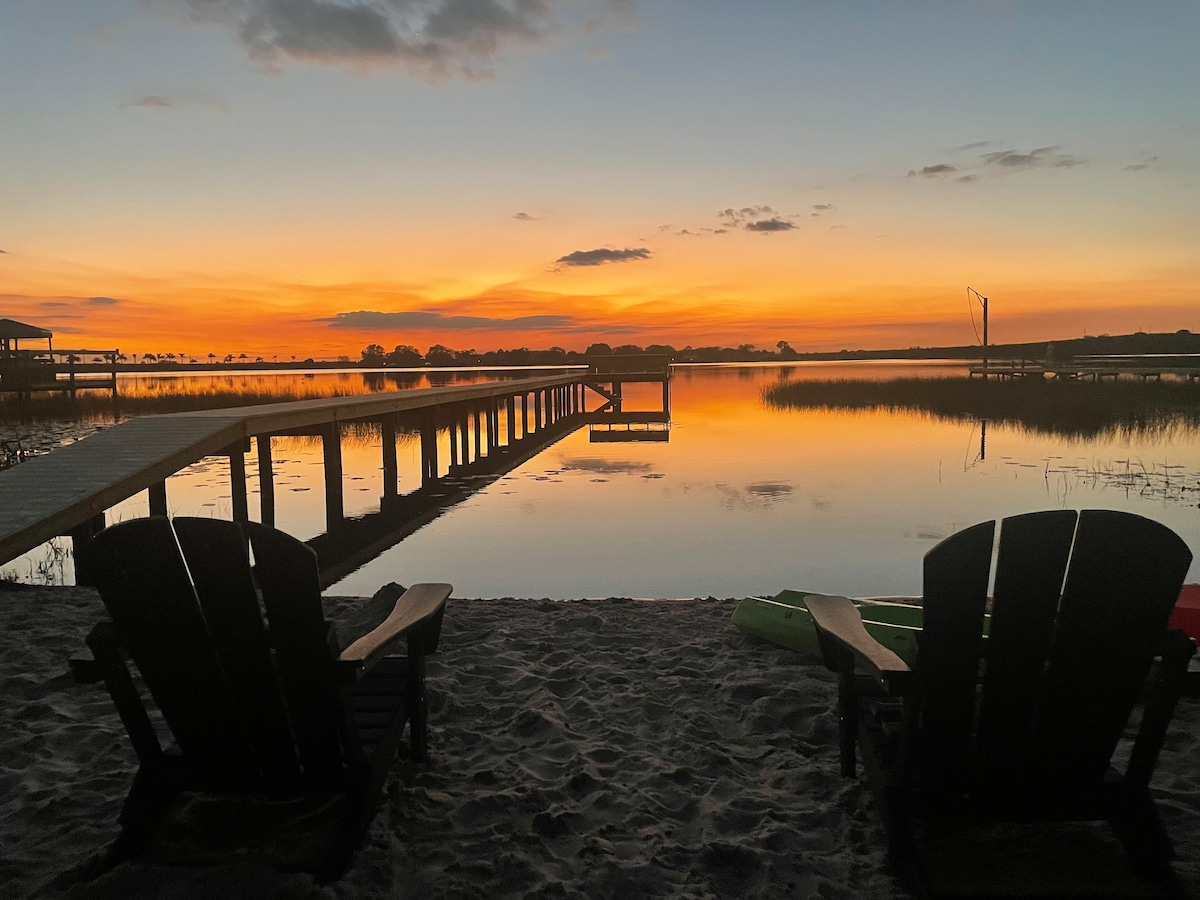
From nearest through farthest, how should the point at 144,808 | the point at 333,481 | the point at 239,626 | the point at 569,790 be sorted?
1. the point at 239,626
2. the point at 144,808
3. the point at 569,790
4. the point at 333,481

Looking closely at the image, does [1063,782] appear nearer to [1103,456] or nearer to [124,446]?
[124,446]

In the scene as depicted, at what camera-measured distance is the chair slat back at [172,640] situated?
2020 millimetres

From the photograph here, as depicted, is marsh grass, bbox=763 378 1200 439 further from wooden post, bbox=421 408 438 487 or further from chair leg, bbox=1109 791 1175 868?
chair leg, bbox=1109 791 1175 868

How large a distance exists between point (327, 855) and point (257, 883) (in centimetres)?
19

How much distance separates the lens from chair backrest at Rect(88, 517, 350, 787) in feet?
6.63

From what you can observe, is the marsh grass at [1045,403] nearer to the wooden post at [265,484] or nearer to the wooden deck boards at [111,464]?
the wooden post at [265,484]

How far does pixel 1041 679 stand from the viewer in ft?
6.72

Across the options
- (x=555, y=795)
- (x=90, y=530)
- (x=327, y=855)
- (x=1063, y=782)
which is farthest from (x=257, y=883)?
(x=90, y=530)

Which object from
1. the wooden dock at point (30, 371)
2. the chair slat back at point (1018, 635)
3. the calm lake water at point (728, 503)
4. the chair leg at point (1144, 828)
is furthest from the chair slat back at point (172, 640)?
the wooden dock at point (30, 371)

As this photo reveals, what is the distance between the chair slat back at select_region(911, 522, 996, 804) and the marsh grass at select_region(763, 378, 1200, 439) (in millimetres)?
19263

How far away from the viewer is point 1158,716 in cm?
206

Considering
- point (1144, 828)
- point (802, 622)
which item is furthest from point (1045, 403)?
point (1144, 828)

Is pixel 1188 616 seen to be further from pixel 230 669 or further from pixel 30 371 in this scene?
pixel 30 371

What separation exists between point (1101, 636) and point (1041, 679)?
19 cm
